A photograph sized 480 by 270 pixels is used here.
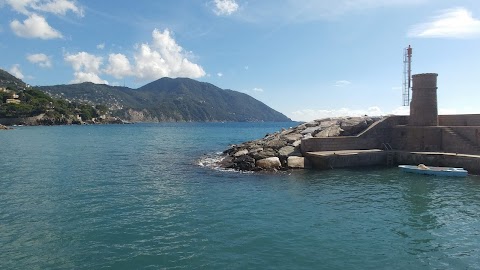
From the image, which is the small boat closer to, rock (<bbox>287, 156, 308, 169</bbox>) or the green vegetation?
rock (<bbox>287, 156, 308, 169</bbox>)

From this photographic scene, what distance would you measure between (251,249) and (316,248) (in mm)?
2608

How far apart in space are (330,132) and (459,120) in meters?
12.7

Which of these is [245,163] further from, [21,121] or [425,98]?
[21,121]

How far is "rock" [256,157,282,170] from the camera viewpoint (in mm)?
31094

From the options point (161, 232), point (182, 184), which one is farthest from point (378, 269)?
point (182, 184)

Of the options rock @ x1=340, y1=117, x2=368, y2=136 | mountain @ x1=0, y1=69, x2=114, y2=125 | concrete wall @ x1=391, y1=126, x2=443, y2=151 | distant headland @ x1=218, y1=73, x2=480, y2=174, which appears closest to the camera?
distant headland @ x1=218, y1=73, x2=480, y2=174

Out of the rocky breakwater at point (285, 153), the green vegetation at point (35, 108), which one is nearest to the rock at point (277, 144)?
the rocky breakwater at point (285, 153)

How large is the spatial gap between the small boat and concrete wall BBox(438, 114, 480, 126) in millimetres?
8099

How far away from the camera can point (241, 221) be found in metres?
16.7

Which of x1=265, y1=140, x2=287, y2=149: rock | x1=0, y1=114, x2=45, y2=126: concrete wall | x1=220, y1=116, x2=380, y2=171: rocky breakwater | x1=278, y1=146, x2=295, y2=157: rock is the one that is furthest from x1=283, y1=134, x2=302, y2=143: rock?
x1=0, y1=114, x2=45, y2=126: concrete wall

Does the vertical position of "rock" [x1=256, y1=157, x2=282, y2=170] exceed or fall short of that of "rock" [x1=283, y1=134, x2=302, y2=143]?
it falls short

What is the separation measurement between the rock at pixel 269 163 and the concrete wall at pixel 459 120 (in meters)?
18.3

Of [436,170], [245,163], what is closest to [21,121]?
[245,163]

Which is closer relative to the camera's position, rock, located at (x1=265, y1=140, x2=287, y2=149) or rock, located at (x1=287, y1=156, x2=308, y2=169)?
rock, located at (x1=287, y1=156, x2=308, y2=169)
